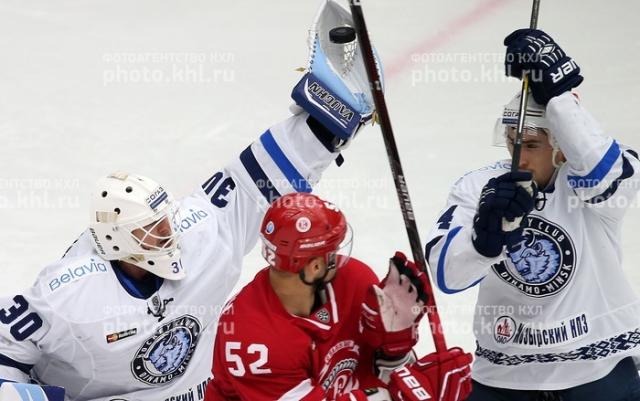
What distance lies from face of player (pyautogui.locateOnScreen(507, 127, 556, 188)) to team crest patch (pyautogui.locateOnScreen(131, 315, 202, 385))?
3.32 feet

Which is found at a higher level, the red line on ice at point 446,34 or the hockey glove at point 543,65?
the red line on ice at point 446,34

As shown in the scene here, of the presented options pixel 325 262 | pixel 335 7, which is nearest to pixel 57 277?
pixel 325 262

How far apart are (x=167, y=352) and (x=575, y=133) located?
4.11ft

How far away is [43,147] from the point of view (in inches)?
237

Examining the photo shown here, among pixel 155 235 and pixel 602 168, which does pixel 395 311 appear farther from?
pixel 155 235

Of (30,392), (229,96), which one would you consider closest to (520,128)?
(30,392)

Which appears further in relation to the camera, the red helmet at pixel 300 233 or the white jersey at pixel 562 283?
the white jersey at pixel 562 283

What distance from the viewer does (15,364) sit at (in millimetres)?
3195

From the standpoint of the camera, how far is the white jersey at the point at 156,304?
323cm

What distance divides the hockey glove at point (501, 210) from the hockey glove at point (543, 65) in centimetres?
29

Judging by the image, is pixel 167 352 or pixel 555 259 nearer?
pixel 555 259

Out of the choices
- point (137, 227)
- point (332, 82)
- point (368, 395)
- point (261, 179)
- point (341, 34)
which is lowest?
point (368, 395)

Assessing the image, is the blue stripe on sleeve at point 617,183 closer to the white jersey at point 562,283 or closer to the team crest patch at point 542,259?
the white jersey at point 562,283

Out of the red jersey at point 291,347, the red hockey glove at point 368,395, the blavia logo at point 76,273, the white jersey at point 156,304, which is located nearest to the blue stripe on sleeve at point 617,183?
the red jersey at point 291,347
